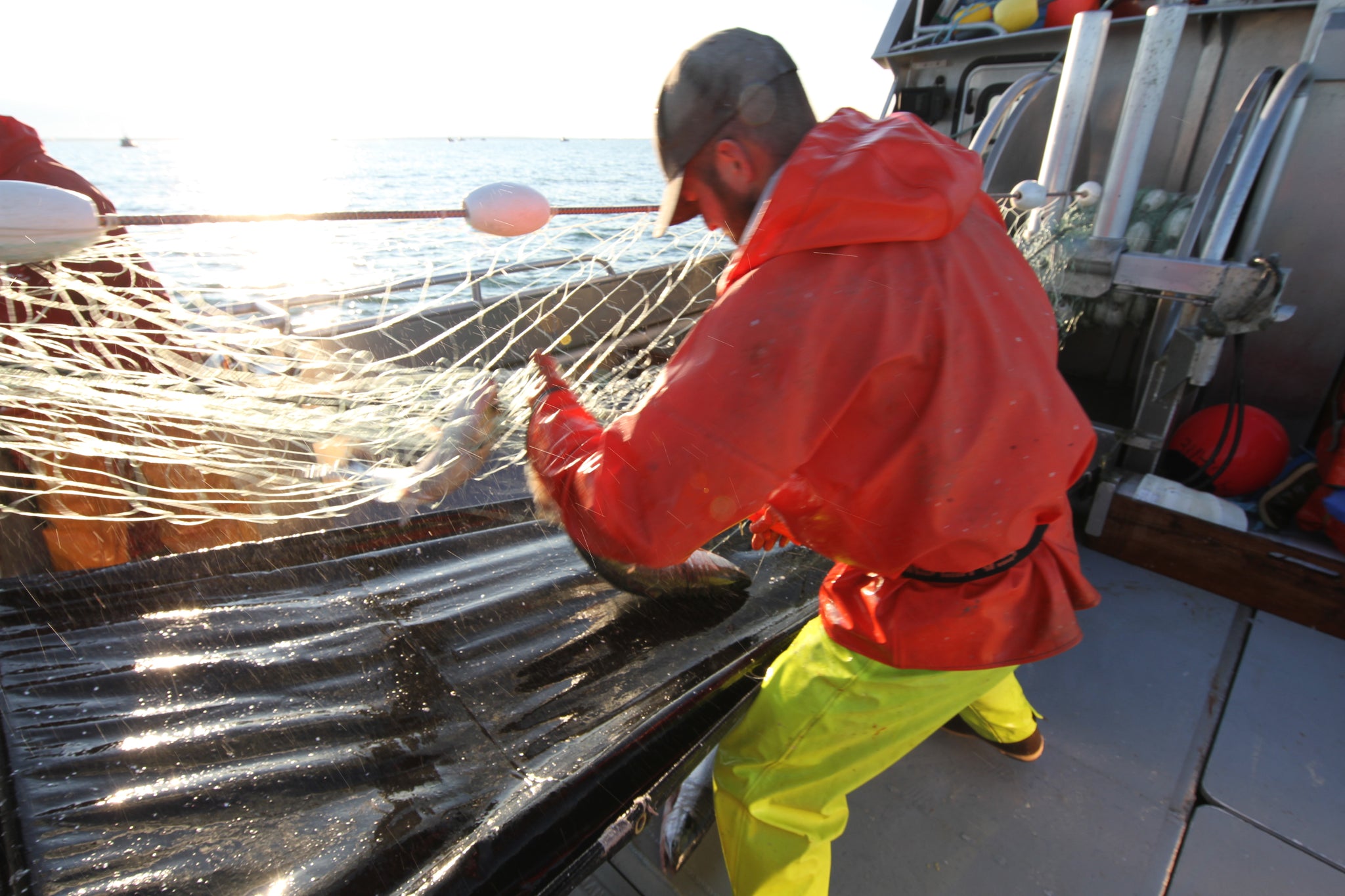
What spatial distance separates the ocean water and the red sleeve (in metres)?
0.44

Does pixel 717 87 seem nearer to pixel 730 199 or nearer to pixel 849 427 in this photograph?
pixel 730 199

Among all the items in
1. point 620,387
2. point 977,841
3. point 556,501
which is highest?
point 556,501

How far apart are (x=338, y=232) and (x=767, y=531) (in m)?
2.26

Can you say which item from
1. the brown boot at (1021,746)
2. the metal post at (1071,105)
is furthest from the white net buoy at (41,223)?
the metal post at (1071,105)

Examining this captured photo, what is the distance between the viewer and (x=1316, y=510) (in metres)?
2.61

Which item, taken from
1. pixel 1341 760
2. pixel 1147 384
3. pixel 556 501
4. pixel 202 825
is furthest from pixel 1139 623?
pixel 202 825

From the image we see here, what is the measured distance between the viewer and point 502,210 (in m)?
1.52

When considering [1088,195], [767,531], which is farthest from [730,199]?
[1088,195]

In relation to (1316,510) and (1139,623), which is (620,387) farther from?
(1316,510)

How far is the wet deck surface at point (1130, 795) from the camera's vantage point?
1759 millimetres

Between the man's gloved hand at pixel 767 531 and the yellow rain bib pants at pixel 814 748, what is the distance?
26 centimetres

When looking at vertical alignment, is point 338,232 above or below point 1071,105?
below

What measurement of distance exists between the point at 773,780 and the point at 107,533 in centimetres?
235

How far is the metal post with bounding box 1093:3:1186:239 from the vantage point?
8.50 ft
